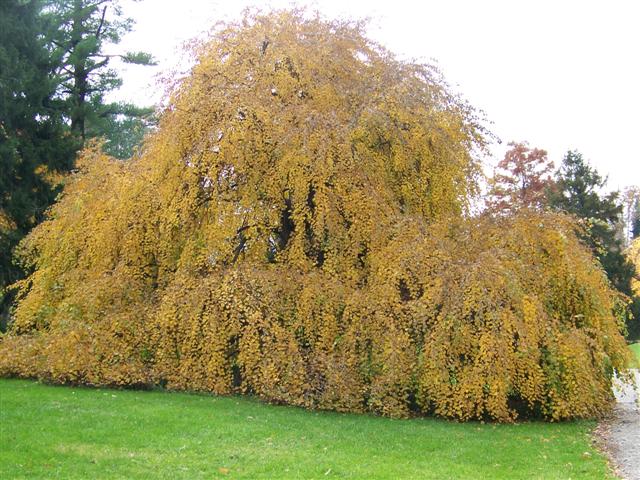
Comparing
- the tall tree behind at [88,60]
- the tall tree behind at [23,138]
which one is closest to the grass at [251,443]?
the tall tree behind at [23,138]

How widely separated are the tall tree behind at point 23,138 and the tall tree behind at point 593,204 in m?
15.2

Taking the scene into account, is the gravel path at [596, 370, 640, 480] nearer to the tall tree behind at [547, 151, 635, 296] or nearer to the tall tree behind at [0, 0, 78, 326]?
the tall tree behind at [547, 151, 635, 296]

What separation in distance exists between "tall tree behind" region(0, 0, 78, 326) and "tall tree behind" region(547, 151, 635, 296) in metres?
15.2

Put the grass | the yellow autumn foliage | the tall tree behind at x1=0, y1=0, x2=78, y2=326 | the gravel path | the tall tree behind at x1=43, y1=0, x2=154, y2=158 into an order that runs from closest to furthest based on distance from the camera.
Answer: the grass → the gravel path → the yellow autumn foliage → the tall tree behind at x1=0, y1=0, x2=78, y2=326 → the tall tree behind at x1=43, y1=0, x2=154, y2=158

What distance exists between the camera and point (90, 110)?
19.8 meters

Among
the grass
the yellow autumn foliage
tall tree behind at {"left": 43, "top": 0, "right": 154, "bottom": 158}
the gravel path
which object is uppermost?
tall tree behind at {"left": 43, "top": 0, "right": 154, "bottom": 158}

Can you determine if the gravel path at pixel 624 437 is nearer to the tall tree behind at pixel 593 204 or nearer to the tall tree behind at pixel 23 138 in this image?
the tall tree behind at pixel 593 204

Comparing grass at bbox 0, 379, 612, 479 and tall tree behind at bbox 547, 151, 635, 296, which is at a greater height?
tall tree behind at bbox 547, 151, 635, 296

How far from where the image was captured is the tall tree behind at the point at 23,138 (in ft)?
51.4

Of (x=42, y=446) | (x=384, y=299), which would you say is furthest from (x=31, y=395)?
(x=384, y=299)

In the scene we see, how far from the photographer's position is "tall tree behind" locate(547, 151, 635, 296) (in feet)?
68.9

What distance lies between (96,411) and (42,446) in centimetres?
185

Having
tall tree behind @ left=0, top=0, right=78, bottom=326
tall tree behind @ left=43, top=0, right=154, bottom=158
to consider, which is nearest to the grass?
tall tree behind @ left=0, top=0, right=78, bottom=326

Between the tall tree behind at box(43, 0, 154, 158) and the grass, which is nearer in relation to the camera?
the grass
